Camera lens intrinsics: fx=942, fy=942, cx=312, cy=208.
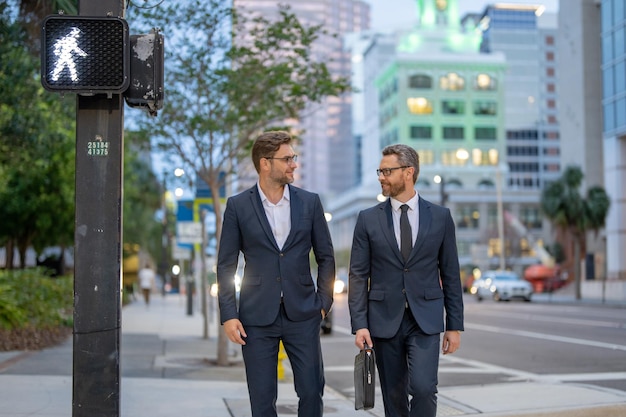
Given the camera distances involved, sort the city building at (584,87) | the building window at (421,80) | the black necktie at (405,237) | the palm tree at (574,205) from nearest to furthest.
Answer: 1. the black necktie at (405,237)
2. the palm tree at (574,205)
3. the city building at (584,87)
4. the building window at (421,80)

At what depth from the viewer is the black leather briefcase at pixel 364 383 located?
5.89m

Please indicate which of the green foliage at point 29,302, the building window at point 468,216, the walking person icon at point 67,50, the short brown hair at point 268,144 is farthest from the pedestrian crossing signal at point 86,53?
the building window at point 468,216

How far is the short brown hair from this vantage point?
Result: 19.7 ft

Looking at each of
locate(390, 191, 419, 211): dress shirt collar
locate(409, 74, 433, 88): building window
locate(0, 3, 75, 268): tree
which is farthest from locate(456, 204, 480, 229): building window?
locate(390, 191, 419, 211): dress shirt collar

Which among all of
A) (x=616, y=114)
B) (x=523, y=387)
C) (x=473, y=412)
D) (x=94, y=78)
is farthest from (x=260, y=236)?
(x=616, y=114)

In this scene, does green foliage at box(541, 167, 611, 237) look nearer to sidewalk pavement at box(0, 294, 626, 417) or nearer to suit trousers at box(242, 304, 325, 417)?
sidewalk pavement at box(0, 294, 626, 417)

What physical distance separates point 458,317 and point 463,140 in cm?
12450

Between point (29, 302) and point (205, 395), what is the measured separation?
8.43 metres

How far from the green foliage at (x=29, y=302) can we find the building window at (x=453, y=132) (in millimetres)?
108191

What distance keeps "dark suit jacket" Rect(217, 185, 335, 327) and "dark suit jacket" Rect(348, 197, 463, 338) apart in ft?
1.05

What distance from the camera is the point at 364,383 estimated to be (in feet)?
19.4

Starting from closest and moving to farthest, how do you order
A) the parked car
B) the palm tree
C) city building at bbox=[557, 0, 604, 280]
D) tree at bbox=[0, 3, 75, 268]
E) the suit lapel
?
the suit lapel, tree at bbox=[0, 3, 75, 268], the parked car, the palm tree, city building at bbox=[557, 0, 604, 280]

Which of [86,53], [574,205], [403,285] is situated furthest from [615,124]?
[86,53]

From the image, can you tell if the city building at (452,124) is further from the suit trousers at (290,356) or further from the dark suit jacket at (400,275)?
the suit trousers at (290,356)
